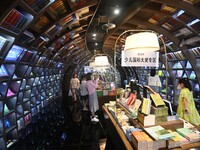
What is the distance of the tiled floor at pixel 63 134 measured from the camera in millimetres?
3609

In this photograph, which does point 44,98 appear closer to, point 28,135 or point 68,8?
point 28,135

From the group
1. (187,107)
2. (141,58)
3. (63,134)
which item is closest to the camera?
(141,58)

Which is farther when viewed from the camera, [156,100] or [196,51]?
[196,51]

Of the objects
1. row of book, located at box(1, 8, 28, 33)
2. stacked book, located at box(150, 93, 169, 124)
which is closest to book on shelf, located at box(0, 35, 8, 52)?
row of book, located at box(1, 8, 28, 33)

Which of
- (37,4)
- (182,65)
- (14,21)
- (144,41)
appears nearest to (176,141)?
(144,41)

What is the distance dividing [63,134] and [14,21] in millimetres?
3153

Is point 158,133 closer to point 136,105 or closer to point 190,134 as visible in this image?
point 190,134

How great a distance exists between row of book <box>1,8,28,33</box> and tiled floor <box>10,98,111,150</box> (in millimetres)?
2756

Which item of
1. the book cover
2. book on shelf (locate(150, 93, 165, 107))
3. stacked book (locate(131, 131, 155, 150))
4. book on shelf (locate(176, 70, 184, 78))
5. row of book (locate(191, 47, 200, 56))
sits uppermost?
row of book (locate(191, 47, 200, 56))

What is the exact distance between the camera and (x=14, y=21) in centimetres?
254

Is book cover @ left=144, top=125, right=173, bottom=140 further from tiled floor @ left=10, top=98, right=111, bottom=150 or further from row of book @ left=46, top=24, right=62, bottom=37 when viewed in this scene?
row of book @ left=46, top=24, right=62, bottom=37

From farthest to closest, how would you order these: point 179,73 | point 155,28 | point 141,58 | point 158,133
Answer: point 179,73
point 155,28
point 141,58
point 158,133

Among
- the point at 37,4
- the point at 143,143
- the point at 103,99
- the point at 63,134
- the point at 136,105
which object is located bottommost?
the point at 63,134

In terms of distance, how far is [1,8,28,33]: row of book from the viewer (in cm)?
243
